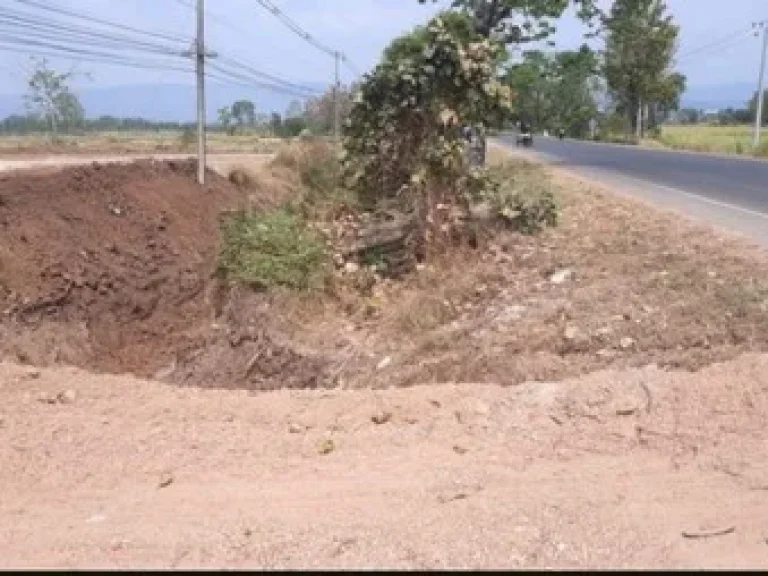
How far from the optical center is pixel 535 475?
4.33 metres

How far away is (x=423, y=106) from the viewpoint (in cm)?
1037

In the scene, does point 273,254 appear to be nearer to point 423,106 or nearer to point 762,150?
point 423,106

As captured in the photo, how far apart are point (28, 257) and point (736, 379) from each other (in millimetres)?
8687

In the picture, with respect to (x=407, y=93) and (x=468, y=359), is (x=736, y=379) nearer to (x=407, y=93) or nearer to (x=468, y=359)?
(x=468, y=359)

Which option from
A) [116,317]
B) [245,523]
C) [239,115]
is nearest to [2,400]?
[245,523]

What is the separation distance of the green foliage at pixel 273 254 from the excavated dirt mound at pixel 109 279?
Result: 2.11ft

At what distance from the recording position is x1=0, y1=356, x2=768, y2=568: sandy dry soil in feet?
12.1

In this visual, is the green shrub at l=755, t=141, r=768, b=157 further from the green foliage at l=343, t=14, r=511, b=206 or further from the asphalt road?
the green foliage at l=343, t=14, r=511, b=206

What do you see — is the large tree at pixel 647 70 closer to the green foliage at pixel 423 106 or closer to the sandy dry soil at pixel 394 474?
the green foliage at pixel 423 106

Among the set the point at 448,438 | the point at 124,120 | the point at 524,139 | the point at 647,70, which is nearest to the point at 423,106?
the point at 448,438

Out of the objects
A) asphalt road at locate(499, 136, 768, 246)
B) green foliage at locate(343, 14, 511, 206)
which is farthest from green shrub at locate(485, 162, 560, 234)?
asphalt road at locate(499, 136, 768, 246)

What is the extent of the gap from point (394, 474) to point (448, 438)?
1.58 ft

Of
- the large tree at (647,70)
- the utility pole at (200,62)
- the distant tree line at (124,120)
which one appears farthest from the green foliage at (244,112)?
the utility pole at (200,62)

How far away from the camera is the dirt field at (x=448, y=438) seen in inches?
148
